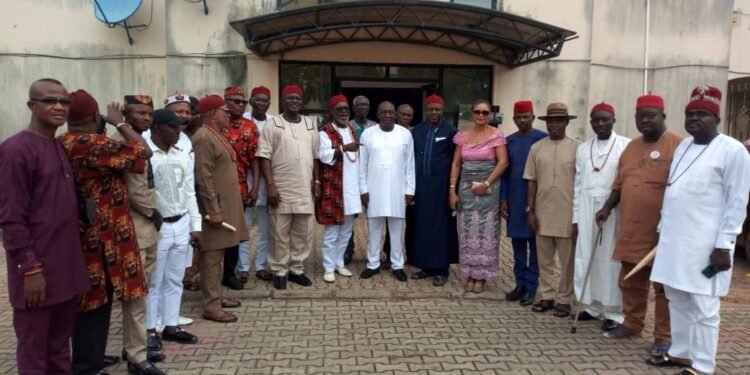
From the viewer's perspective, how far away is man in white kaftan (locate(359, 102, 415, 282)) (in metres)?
6.02

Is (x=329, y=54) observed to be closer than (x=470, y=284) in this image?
No

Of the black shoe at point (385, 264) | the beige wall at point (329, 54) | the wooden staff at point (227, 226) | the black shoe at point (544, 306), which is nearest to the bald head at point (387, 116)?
the black shoe at point (385, 264)

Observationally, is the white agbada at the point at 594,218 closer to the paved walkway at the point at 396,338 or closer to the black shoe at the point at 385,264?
the paved walkway at the point at 396,338

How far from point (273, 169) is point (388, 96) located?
6996 millimetres

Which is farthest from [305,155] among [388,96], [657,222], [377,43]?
[388,96]

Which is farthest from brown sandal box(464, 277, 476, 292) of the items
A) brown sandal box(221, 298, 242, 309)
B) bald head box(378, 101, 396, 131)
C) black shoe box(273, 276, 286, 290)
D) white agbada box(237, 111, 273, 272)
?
brown sandal box(221, 298, 242, 309)

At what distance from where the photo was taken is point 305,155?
18.9 ft

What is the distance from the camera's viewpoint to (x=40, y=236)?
301cm

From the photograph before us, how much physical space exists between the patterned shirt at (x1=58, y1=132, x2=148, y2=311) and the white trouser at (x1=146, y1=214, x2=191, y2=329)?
1.42 ft

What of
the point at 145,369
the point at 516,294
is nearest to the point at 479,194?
the point at 516,294

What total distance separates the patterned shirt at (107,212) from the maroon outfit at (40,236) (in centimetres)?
13

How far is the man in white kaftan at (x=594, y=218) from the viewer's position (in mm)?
4805

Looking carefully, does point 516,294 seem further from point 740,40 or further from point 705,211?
point 740,40

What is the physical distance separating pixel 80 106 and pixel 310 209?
2796 millimetres
